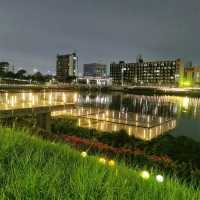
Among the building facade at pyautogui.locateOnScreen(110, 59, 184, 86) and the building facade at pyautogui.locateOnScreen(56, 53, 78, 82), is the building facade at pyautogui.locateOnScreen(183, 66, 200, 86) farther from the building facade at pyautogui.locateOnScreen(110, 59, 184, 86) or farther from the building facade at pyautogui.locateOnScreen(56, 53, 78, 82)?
the building facade at pyautogui.locateOnScreen(56, 53, 78, 82)

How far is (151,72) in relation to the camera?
157250 mm

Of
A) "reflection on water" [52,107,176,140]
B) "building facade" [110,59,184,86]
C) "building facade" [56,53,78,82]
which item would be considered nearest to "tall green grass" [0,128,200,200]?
"reflection on water" [52,107,176,140]

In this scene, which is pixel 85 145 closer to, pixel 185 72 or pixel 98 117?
pixel 98 117

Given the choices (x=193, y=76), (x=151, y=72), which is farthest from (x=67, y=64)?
(x=193, y=76)

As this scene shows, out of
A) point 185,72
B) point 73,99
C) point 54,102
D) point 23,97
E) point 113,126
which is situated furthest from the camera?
point 185,72

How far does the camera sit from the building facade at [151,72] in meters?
142

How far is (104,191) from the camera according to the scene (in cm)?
252

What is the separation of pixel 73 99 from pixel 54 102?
1.64 metres

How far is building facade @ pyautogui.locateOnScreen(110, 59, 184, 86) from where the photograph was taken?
142125mm

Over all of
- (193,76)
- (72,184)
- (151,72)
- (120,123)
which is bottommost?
(120,123)

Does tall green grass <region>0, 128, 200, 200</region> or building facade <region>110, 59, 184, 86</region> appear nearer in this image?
tall green grass <region>0, 128, 200, 200</region>

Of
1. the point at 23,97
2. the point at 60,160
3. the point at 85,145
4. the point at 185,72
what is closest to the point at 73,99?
the point at 23,97

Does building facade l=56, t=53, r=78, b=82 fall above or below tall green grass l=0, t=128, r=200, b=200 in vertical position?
above

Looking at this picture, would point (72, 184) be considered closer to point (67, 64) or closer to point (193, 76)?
point (193, 76)
